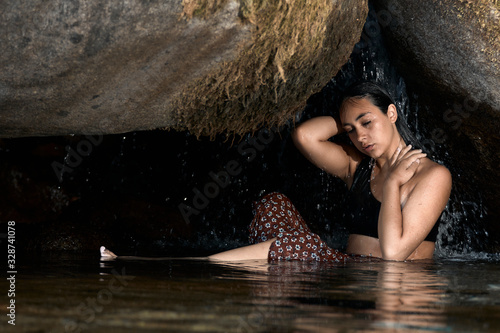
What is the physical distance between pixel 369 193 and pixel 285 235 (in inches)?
33.4

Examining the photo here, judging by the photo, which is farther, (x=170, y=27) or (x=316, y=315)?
(x=170, y=27)

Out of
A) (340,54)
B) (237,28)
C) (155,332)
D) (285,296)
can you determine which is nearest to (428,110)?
(340,54)

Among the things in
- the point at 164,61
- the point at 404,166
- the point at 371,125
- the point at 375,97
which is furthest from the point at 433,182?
the point at 164,61

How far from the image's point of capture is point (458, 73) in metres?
4.49

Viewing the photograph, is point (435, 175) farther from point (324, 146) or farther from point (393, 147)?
point (324, 146)

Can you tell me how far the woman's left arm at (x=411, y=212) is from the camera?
385 centimetres

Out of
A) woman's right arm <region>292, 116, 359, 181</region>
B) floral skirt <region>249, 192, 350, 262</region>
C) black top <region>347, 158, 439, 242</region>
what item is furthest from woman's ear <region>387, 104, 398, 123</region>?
floral skirt <region>249, 192, 350, 262</region>

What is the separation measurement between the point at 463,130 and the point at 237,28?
8.65ft

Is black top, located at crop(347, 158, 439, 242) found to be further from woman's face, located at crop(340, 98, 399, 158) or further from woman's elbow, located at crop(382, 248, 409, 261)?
woman's elbow, located at crop(382, 248, 409, 261)

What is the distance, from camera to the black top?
13.9ft

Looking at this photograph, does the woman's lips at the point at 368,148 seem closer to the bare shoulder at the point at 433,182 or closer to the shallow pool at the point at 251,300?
the bare shoulder at the point at 433,182

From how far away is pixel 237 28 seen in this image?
3.22 meters

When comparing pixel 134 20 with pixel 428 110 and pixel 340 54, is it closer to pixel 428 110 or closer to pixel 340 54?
pixel 340 54

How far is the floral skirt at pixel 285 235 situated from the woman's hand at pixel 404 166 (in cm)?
68
